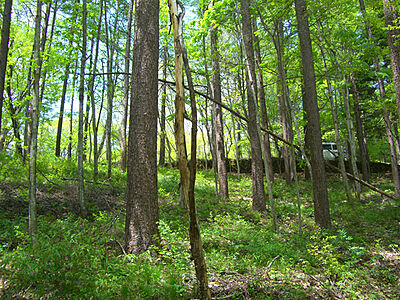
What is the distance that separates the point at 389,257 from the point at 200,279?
505cm

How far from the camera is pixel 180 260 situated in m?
3.73

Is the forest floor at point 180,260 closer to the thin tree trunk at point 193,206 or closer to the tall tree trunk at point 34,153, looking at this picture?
the tall tree trunk at point 34,153

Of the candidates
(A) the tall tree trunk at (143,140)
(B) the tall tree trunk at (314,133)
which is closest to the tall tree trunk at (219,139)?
(B) the tall tree trunk at (314,133)

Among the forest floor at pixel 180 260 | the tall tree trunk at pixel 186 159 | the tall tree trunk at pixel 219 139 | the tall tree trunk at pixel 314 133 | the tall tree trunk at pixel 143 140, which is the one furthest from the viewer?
the tall tree trunk at pixel 219 139

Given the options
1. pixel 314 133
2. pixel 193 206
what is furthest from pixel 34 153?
pixel 314 133

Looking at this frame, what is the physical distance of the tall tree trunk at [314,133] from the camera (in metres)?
7.30

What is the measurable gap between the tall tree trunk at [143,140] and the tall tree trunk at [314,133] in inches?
188

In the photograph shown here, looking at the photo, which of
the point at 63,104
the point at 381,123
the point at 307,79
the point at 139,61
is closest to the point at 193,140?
the point at 139,61

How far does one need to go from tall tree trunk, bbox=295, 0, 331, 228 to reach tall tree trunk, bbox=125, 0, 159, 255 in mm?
4777

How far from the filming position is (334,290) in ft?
12.1

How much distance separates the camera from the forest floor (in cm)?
305

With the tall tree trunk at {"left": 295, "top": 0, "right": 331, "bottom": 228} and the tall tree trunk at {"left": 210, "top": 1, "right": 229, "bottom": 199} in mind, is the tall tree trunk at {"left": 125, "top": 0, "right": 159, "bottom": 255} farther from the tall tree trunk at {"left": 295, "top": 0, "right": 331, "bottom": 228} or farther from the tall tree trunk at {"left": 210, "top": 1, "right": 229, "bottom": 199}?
the tall tree trunk at {"left": 210, "top": 1, "right": 229, "bottom": 199}

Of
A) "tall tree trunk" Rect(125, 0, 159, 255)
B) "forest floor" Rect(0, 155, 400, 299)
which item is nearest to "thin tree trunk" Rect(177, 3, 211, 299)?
"forest floor" Rect(0, 155, 400, 299)

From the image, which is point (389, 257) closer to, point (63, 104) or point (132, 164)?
point (132, 164)
